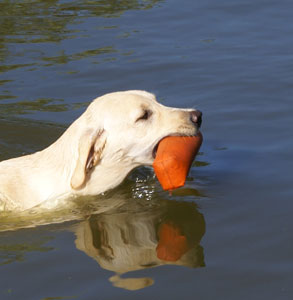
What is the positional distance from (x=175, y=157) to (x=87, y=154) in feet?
2.71

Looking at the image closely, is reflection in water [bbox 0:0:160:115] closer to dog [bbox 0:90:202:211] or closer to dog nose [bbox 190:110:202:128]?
dog [bbox 0:90:202:211]

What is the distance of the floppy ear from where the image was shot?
7.17 m

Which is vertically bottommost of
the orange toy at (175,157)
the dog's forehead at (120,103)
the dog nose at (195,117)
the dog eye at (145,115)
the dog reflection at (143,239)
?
the dog reflection at (143,239)

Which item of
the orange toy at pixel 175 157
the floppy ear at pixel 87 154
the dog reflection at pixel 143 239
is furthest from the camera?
the orange toy at pixel 175 157

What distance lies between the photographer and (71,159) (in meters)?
7.35

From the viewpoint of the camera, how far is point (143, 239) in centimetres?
727

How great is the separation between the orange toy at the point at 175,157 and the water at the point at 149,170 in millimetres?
498

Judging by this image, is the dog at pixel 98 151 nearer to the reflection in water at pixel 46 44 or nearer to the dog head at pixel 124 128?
the dog head at pixel 124 128

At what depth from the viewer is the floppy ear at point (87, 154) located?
7168 millimetres

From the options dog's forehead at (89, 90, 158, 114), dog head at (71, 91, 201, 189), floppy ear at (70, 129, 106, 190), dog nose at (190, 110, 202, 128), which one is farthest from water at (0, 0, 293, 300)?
dog's forehead at (89, 90, 158, 114)

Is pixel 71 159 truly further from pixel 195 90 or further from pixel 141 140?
pixel 195 90

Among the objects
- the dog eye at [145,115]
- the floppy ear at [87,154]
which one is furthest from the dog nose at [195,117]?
the floppy ear at [87,154]

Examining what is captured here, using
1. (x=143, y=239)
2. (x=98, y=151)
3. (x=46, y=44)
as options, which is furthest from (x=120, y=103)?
(x=46, y=44)

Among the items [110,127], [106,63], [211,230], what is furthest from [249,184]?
[106,63]
